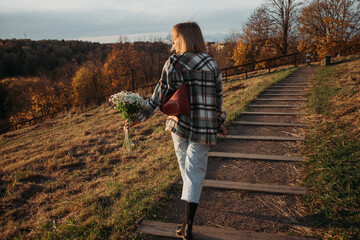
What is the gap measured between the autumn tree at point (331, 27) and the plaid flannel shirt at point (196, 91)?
2798cm

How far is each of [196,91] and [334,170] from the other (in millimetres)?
2655

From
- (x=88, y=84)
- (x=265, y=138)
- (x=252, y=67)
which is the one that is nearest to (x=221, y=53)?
(x=252, y=67)

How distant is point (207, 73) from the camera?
93.7 inches

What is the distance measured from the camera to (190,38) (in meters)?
2.37

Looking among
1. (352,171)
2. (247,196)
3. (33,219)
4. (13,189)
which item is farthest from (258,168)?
(13,189)

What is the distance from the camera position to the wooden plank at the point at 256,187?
336 cm

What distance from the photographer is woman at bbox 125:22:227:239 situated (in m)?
2.35

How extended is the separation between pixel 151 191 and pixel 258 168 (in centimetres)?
187

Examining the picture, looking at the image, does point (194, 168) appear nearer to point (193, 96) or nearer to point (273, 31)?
point (193, 96)

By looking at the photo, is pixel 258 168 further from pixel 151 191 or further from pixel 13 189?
pixel 13 189

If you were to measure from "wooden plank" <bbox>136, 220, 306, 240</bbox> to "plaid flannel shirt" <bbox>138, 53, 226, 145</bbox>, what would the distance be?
3.35 ft

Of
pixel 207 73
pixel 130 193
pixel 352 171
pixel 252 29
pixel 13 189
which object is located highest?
pixel 252 29

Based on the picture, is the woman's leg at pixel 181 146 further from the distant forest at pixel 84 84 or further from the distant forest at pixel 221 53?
the distant forest at pixel 84 84

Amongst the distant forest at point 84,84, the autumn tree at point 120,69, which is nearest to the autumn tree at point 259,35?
the distant forest at point 84,84
